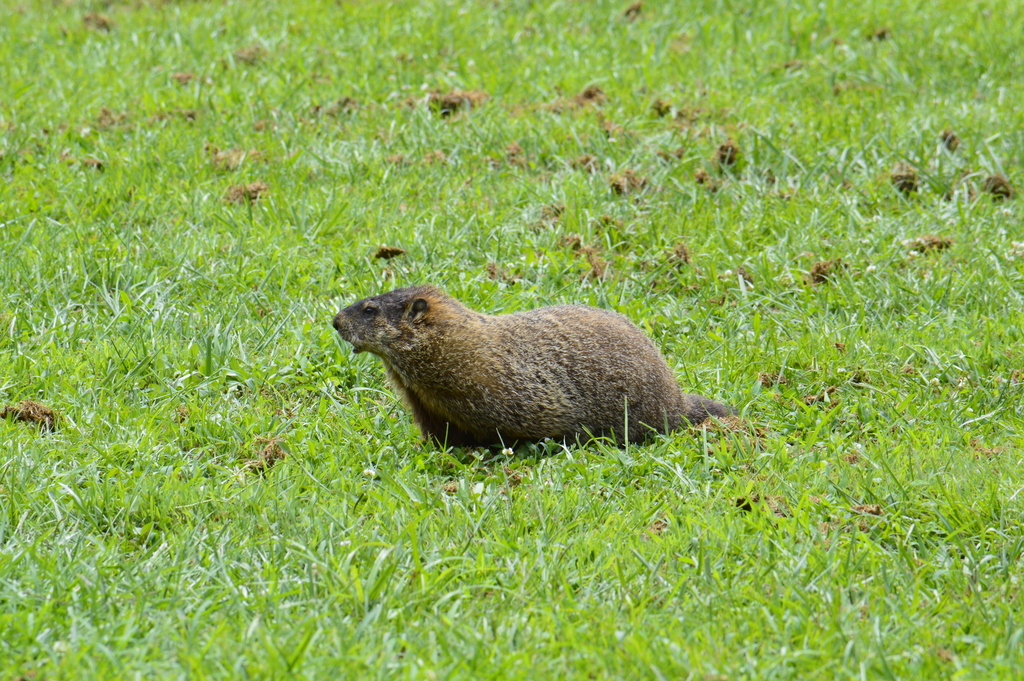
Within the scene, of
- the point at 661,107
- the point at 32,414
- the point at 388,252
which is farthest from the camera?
the point at 661,107

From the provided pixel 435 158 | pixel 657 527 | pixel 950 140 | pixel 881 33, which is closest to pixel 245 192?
pixel 435 158

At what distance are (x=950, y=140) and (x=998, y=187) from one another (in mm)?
609

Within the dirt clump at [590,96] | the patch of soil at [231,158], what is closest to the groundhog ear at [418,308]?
the patch of soil at [231,158]

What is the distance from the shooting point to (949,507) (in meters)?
4.27

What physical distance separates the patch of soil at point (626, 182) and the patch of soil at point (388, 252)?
168cm

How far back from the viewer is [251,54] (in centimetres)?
929

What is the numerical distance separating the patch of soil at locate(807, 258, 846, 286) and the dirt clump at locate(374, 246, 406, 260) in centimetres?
257

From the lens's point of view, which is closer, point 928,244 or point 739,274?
point 739,274

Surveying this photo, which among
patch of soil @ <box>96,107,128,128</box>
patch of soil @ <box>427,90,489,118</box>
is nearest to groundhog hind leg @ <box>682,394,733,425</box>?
patch of soil @ <box>427,90,489,118</box>

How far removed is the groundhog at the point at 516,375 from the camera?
5.18 m

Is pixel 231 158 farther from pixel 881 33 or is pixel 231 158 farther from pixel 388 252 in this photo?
pixel 881 33

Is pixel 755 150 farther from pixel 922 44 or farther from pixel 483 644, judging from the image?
pixel 483 644

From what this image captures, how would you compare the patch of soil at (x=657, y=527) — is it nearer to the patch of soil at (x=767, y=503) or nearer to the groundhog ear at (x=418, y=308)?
the patch of soil at (x=767, y=503)

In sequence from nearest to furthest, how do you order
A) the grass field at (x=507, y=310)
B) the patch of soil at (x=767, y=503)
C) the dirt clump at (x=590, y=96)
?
the grass field at (x=507, y=310), the patch of soil at (x=767, y=503), the dirt clump at (x=590, y=96)
